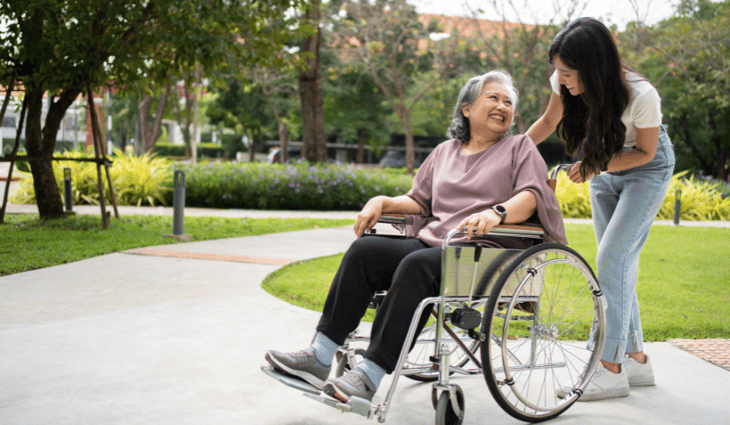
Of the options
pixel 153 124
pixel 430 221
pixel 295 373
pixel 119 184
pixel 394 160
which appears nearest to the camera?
pixel 295 373

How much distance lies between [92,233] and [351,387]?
6240 millimetres

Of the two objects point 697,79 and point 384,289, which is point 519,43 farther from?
point 384,289

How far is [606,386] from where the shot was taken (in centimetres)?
294

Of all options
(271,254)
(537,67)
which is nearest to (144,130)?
(537,67)

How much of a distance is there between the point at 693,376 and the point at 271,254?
440cm

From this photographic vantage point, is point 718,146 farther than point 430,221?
Yes

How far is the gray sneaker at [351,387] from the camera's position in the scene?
2348 mm

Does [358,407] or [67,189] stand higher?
[67,189]

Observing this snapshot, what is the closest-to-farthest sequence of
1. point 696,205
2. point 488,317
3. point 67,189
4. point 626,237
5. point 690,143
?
point 488,317, point 626,237, point 67,189, point 696,205, point 690,143

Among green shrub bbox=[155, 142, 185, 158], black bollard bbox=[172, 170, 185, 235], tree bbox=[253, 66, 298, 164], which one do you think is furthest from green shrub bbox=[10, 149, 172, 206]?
green shrub bbox=[155, 142, 185, 158]

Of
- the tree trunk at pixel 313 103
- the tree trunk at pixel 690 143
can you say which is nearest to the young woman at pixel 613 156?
the tree trunk at pixel 313 103

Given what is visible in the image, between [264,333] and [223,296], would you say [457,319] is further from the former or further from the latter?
[223,296]

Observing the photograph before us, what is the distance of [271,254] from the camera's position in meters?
6.81

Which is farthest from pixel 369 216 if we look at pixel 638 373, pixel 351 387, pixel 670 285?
pixel 670 285
